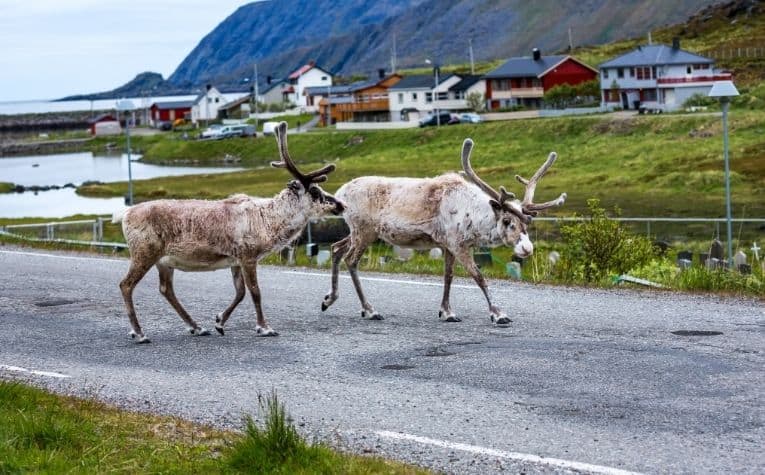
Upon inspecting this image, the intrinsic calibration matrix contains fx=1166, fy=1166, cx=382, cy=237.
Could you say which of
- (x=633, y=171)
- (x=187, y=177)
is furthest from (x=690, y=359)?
(x=187, y=177)

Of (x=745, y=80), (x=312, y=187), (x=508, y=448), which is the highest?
(x=745, y=80)

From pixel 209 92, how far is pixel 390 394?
554ft

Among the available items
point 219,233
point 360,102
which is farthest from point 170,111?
point 219,233

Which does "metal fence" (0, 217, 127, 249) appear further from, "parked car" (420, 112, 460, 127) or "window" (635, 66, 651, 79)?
"window" (635, 66, 651, 79)

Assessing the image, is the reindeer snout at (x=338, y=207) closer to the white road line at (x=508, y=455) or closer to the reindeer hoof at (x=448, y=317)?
the reindeer hoof at (x=448, y=317)

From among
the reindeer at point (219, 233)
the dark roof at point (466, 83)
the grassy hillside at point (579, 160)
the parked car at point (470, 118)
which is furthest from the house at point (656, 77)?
the reindeer at point (219, 233)

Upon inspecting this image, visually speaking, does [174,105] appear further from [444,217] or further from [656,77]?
[444,217]

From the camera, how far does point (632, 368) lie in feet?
37.4

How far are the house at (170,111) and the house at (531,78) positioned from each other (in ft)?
235

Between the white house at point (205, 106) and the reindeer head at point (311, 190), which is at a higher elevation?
the white house at point (205, 106)

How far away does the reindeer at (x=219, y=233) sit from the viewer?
46.6 feet

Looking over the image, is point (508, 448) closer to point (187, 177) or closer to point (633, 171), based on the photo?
point (633, 171)

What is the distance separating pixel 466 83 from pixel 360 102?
46.2ft

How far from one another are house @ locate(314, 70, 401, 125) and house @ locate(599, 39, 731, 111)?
31.4m
